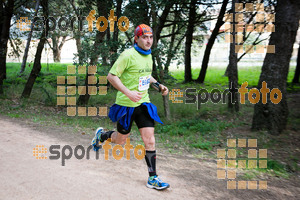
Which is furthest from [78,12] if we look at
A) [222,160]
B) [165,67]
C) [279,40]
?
[222,160]

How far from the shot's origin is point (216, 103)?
12969 millimetres

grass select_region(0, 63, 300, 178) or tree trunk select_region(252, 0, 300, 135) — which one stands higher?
tree trunk select_region(252, 0, 300, 135)

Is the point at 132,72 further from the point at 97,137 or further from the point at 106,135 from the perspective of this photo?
the point at 97,137

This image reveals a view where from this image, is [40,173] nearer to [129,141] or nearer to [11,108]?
[129,141]

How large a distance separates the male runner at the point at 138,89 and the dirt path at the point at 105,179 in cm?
47

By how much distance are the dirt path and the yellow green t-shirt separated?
1217 millimetres

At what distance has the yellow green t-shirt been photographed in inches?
161

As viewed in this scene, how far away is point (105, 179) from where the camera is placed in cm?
440

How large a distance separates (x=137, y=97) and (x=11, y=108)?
906cm

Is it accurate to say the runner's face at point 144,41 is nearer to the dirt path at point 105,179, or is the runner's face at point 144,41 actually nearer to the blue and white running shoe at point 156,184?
the blue and white running shoe at point 156,184

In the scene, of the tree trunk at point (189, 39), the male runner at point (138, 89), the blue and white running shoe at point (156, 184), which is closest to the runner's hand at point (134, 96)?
the male runner at point (138, 89)

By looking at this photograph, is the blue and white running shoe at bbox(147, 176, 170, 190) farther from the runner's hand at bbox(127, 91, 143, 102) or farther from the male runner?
the runner's hand at bbox(127, 91, 143, 102)

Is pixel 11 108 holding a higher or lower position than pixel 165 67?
lower

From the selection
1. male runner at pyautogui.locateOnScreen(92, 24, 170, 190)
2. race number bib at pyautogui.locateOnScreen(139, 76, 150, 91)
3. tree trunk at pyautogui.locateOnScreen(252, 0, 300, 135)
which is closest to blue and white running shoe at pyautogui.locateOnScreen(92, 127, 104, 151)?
male runner at pyautogui.locateOnScreen(92, 24, 170, 190)
